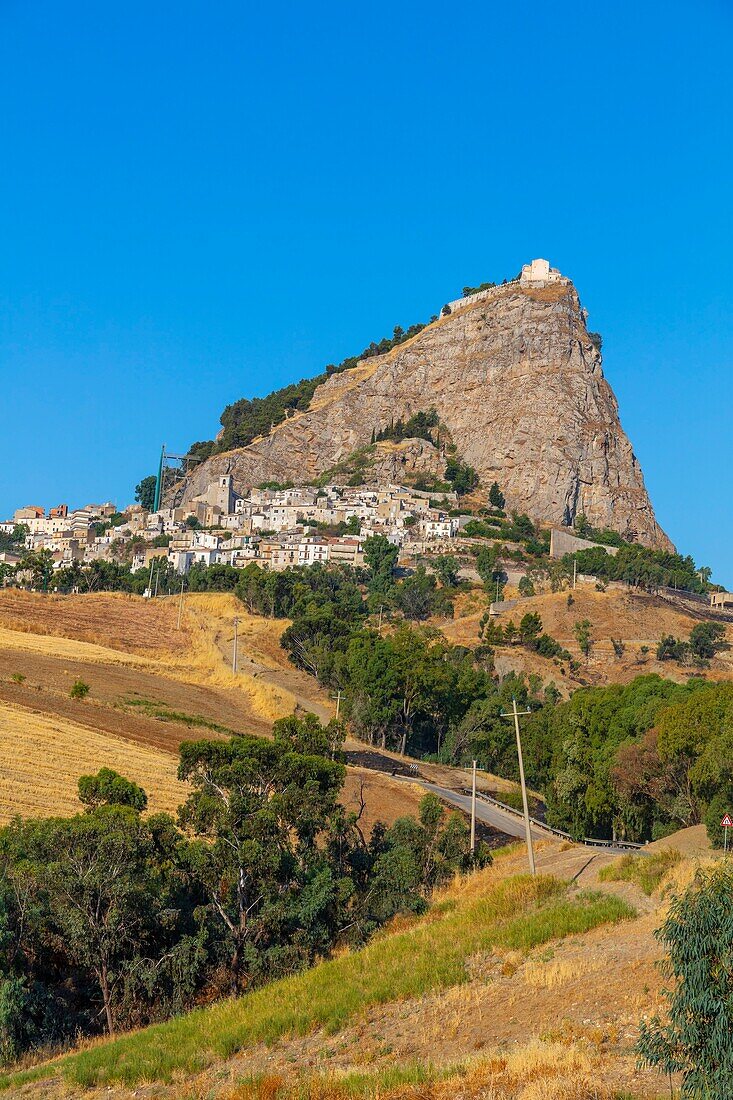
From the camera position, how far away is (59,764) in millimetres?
38969

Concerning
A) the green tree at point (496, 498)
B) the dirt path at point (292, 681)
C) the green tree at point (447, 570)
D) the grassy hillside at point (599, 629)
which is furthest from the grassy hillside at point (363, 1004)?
the green tree at point (496, 498)

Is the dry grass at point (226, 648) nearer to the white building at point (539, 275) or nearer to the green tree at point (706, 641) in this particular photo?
the green tree at point (706, 641)

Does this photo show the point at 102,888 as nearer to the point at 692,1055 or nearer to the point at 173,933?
the point at 173,933

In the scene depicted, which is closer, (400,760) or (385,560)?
(400,760)

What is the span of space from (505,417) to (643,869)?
6034 inches

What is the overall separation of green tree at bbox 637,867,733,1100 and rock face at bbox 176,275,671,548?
149477 mm

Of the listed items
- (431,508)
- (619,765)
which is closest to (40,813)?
(619,765)

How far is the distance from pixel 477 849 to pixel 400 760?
25.0 meters

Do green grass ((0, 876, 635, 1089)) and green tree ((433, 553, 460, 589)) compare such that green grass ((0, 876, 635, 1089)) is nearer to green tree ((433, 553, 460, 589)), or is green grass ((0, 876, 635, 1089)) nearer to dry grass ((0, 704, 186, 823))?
dry grass ((0, 704, 186, 823))

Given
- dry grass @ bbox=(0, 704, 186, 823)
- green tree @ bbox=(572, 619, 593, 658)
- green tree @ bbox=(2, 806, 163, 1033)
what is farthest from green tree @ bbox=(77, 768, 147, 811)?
green tree @ bbox=(572, 619, 593, 658)

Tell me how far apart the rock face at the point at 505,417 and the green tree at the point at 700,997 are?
149 metres

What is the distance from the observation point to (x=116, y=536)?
155 m

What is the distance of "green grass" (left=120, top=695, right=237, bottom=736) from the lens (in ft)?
169

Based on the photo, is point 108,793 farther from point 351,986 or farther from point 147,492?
point 147,492
